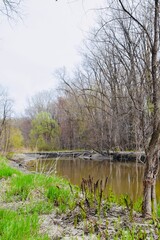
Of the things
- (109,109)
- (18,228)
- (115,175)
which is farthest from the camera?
(109,109)

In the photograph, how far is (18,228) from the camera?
2.32 meters

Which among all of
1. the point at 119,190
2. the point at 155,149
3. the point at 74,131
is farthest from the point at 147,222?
the point at 74,131

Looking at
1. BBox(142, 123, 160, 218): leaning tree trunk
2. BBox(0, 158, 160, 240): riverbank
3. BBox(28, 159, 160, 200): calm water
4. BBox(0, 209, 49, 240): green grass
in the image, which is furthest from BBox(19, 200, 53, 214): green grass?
BBox(28, 159, 160, 200): calm water

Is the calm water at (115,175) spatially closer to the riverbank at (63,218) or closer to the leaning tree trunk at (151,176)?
the riverbank at (63,218)

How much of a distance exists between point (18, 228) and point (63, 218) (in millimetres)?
767

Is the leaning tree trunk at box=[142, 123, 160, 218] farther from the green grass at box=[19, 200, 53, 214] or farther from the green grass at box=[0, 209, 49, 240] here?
the green grass at box=[0, 209, 49, 240]

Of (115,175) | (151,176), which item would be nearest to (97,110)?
(115,175)

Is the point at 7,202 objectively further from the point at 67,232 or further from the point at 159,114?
the point at 159,114

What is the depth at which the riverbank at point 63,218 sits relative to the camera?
236 cm

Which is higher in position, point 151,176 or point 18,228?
point 151,176

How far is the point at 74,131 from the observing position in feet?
119

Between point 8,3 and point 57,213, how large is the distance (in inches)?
122

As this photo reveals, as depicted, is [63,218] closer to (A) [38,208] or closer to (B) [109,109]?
(A) [38,208]

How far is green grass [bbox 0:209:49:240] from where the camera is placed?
2.21 meters
